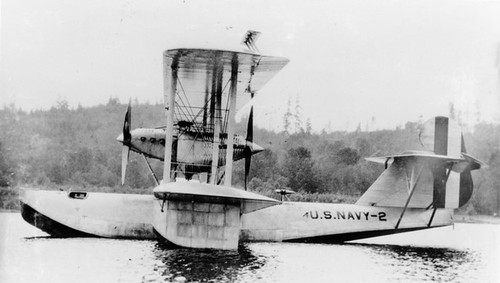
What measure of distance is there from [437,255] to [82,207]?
1137cm

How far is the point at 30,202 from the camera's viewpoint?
18.2 meters

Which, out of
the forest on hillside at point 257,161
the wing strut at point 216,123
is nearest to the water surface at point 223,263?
the wing strut at point 216,123

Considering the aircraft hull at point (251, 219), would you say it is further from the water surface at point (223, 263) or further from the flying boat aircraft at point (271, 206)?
the water surface at point (223, 263)

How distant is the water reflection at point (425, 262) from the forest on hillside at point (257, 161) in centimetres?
2511

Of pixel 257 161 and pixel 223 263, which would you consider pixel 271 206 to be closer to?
pixel 223 263

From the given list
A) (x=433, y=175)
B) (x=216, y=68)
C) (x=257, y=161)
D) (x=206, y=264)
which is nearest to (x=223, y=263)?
(x=206, y=264)

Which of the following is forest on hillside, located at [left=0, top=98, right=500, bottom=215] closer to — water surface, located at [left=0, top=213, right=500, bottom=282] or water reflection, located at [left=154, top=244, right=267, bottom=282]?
water surface, located at [left=0, top=213, right=500, bottom=282]

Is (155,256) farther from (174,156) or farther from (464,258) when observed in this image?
(464,258)

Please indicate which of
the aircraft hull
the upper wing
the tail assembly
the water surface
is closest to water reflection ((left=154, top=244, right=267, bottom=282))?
the water surface

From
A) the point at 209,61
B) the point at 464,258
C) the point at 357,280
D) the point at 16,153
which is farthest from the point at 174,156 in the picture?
the point at 16,153

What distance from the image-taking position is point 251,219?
744 inches

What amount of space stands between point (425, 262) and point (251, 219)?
6.07 meters

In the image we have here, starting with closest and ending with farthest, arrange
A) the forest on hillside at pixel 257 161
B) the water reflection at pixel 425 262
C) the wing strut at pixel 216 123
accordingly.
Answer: the water reflection at pixel 425 262 < the wing strut at pixel 216 123 < the forest on hillside at pixel 257 161

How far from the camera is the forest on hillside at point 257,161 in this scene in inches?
1777
